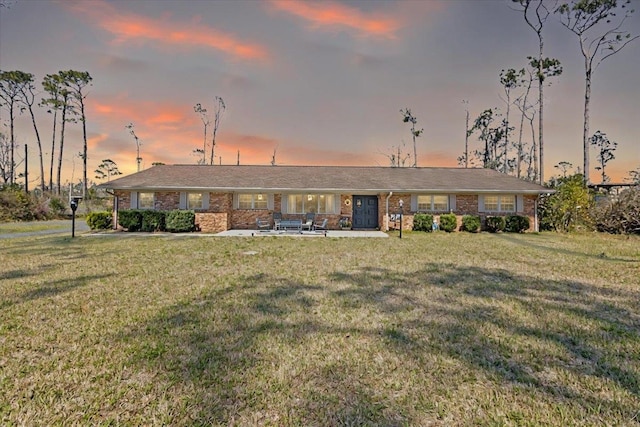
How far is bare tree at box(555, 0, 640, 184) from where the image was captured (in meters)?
20.6

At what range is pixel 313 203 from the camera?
1791cm

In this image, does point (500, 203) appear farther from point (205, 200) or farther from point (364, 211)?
point (205, 200)

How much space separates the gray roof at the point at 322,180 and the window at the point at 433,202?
0.61m

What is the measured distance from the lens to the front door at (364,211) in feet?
60.0

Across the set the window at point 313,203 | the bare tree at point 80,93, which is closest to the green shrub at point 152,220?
the window at point 313,203

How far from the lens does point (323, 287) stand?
585 centimetres

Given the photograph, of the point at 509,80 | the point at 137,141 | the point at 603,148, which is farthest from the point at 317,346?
the point at 603,148

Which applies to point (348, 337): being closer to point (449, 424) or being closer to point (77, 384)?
point (449, 424)

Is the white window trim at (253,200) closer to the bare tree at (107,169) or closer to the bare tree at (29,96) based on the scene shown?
the bare tree at (29,96)

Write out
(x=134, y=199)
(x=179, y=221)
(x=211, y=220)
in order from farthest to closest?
(x=211, y=220), (x=134, y=199), (x=179, y=221)

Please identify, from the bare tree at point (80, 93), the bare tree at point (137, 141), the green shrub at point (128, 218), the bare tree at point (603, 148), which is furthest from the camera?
the bare tree at point (603, 148)

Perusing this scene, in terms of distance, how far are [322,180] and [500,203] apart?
34.3ft

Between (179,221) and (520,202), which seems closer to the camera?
(179,221)

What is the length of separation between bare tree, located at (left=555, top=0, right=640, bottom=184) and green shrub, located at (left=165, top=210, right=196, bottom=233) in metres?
25.4
